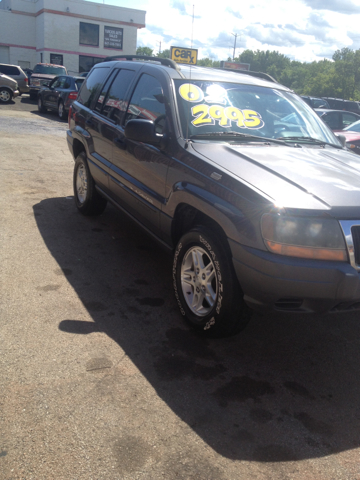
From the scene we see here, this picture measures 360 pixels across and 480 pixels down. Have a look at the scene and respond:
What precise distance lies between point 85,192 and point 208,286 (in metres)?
3.21

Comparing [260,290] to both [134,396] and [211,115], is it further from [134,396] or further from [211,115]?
[211,115]

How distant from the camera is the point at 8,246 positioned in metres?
4.81

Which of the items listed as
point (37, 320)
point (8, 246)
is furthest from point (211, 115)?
point (8, 246)

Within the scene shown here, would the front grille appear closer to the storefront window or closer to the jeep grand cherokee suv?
the jeep grand cherokee suv

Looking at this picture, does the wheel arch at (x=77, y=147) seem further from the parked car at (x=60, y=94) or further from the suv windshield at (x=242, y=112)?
the parked car at (x=60, y=94)

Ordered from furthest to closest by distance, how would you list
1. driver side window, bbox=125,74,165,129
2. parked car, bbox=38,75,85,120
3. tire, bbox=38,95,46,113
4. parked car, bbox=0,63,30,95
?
parked car, bbox=0,63,30,95 < tire, bbox=38,95,46,113 < parked car, bbox=38,75,85,120 < driver side window, bbox=125,74,165,129

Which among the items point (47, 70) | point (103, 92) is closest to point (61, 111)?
point (47, 70)

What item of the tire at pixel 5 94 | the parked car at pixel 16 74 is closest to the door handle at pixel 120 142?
the tire at pixel 5 94

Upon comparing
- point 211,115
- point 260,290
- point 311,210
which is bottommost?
point 260,290

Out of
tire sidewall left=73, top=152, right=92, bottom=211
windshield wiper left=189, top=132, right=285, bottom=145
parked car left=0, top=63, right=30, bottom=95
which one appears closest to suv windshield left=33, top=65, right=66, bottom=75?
parked car left=0, top=63, right=30, bottom=95

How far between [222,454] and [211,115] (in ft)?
8.69

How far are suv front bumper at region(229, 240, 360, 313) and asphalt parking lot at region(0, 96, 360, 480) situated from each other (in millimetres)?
554

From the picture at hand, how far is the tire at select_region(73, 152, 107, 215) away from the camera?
18.8 ft

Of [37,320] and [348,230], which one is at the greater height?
[348,230]
